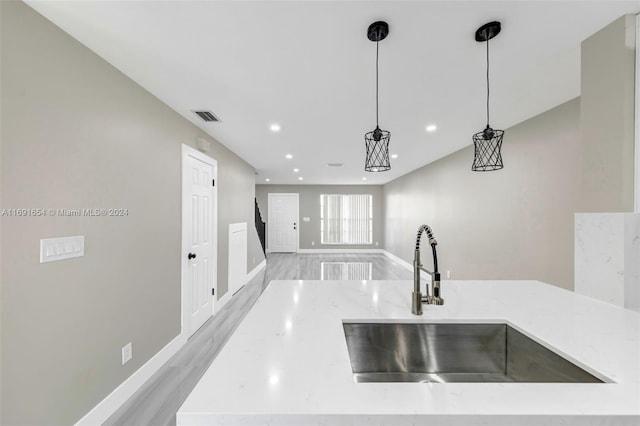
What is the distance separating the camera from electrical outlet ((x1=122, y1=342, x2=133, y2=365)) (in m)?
1.96

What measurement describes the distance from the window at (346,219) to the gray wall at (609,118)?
7.47 m

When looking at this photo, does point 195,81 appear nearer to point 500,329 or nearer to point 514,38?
point 514,38

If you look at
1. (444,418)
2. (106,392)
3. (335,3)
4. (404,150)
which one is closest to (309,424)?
(444,418)

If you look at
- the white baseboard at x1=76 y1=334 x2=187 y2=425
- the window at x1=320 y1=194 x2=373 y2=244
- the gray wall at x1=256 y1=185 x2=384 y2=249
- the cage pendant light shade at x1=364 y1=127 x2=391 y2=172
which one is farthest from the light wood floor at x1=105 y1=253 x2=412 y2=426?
the window at x1=320 y1=194 x2=373 y2=244

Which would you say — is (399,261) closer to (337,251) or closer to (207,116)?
(337,251)

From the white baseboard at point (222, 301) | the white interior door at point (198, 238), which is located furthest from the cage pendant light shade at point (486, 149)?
the white baseboard at point (222, 301)

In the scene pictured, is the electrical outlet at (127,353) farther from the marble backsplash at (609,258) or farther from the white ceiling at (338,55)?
the marble backsplash at (609,258)

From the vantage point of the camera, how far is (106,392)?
1788mm

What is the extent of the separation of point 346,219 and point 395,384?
8.37 meters

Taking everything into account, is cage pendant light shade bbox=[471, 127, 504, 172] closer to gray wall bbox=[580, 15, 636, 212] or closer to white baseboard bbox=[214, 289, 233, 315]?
gray wall bbox=[580, 15, 636, 212]

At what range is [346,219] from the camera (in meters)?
9.03

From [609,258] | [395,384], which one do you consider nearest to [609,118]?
[609,258]

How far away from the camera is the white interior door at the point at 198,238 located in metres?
2.90

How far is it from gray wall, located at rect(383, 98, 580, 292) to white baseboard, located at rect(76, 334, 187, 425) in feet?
12.6
